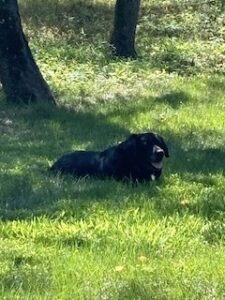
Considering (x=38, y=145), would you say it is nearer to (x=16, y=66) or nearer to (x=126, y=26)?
(x=16, y=66)

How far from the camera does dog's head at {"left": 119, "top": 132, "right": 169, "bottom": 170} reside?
27.5 ft

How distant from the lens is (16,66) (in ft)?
44.9

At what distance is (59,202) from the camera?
→ 7.50 meters

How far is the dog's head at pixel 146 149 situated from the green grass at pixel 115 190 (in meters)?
0.23

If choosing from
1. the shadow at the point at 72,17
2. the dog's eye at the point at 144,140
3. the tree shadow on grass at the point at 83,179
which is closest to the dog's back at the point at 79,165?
the tree shadow on grass at the point at 83,179

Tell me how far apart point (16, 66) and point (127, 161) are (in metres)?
5.56

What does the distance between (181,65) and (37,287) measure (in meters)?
12.7

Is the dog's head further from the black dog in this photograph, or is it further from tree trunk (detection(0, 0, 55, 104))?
tree trunk (detection(0, 0, 55, 104))

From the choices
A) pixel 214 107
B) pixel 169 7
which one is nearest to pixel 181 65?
pixel 214 107

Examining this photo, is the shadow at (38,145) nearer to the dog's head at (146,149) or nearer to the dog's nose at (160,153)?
the dog's head at (146,149)

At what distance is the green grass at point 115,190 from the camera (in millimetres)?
5617

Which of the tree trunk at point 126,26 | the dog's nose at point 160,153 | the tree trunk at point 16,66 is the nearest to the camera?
the dog's nose at point 160,153

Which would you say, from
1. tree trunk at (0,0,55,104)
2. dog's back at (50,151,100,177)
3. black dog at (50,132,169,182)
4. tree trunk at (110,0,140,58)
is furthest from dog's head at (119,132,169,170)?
tree trunk at (110,0,140,58)

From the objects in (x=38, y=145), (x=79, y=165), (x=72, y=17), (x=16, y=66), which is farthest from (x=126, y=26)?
(x=79, y=165)
